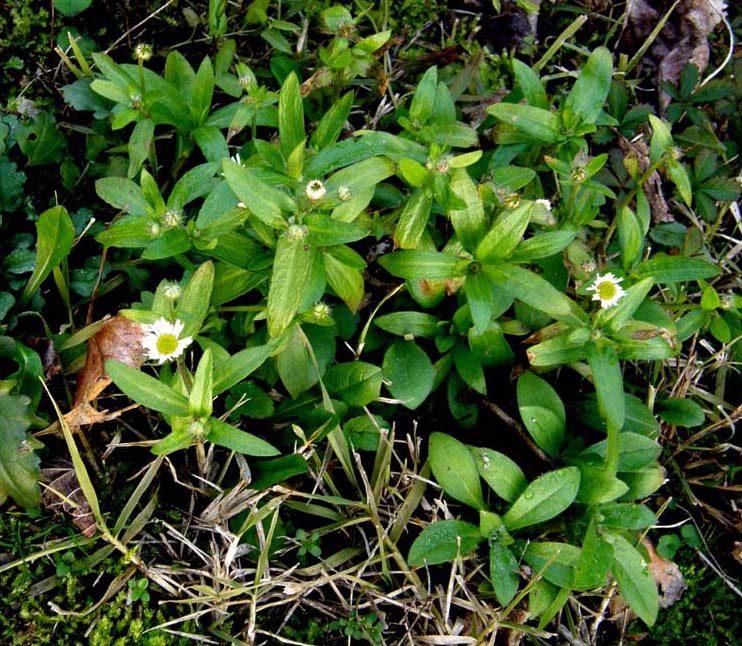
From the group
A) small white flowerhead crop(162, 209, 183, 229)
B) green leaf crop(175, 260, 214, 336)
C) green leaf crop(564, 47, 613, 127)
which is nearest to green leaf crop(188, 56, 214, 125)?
small white flowerhead crop(162, 209, 183, 229)

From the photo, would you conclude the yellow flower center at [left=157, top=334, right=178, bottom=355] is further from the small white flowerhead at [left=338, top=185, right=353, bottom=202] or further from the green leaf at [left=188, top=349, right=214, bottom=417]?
the small white flowerhead at [left=338, top=185, right=353, bottom=202]

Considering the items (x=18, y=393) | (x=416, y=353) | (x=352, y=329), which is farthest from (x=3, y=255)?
(x=416, y=353)

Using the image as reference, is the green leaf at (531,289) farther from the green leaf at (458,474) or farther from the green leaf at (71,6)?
the green leaf at (71,6)

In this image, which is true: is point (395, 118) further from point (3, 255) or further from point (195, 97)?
point (3, 255)

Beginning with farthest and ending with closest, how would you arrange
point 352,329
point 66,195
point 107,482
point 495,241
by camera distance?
point 66,195 < point 352,329 < point 107,482 < point 495,241

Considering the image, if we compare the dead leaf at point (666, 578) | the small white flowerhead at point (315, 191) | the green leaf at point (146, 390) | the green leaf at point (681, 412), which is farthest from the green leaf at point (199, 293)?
the dead leaf at point (666, 578)

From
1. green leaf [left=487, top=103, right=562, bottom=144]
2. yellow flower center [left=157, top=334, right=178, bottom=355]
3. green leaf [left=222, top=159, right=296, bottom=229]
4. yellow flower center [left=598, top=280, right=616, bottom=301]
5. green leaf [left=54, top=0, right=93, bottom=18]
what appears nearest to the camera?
green leaf [left=222, top=159, right=296, bottom=229]
